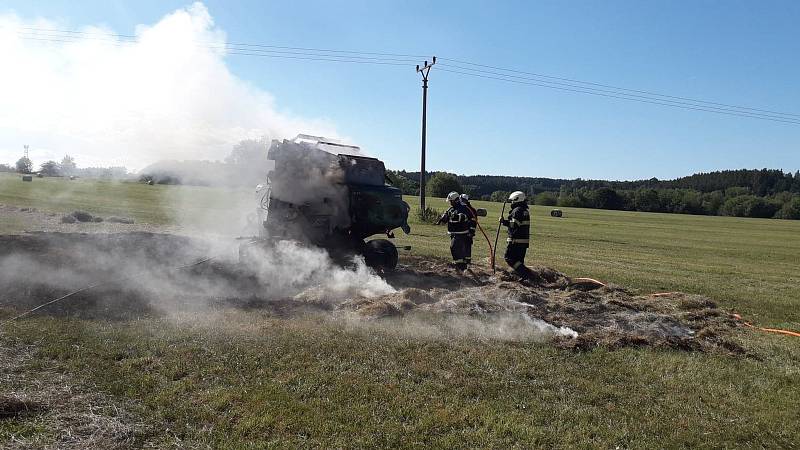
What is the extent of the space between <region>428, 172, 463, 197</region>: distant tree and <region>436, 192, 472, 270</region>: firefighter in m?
70.9

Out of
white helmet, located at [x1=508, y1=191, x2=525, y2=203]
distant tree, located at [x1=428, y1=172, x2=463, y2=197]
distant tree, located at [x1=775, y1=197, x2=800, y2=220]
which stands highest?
distant tree, located at [x1=428, y1=172, x2=463, y2=197]

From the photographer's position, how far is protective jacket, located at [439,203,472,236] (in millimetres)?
13273

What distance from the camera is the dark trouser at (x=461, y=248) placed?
43.5 feet

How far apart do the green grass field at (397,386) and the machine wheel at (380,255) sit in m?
4.17

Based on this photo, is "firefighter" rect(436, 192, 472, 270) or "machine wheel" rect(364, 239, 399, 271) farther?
"firefighter" rect(436, 192, 472, 270)

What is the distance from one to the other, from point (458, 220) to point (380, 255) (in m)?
2.39

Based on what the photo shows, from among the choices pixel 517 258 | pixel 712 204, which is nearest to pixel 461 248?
pixel 517 258

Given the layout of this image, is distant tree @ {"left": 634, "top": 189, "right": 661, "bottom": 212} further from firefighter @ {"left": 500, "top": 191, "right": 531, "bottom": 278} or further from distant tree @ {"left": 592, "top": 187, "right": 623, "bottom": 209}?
firefighter @ {"left": 500, "top": 191, "right": 531, "bottom": 278}

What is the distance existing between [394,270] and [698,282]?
333 inches

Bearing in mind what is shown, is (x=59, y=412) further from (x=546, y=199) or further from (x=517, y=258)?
(x=546, y=199)

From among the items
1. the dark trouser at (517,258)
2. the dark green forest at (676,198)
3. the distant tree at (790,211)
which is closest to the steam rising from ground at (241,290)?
the dark trouser at (517,258)

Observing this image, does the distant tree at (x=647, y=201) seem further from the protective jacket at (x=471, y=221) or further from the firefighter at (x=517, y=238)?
the firefighter at (x=517, y=238)

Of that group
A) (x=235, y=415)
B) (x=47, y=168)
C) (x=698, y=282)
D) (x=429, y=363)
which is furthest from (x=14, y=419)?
(x=47, y=168)

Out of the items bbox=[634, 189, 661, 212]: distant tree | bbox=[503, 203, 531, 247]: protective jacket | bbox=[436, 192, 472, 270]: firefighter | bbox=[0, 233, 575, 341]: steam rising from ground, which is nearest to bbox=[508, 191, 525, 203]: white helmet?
bbox=[503, 203, 531, 247]: protective jacket
